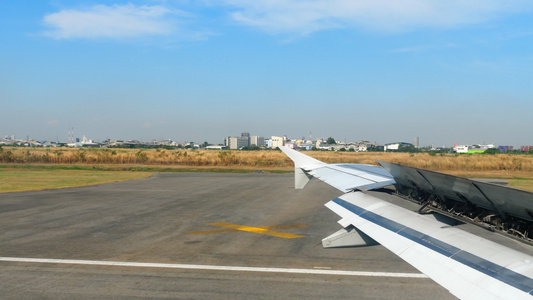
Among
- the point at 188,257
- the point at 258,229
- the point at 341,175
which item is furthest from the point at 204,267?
the point at 258,229

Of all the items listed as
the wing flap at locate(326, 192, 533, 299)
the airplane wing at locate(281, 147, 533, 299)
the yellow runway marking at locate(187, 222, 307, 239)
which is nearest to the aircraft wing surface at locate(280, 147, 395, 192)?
the airplane wing at locate(281, 147, 533, 299)

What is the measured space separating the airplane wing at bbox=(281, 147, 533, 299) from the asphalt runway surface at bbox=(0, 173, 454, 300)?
1658 millimetres

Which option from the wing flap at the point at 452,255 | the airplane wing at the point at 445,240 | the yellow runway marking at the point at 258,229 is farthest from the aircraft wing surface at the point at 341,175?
the yellow runway marking at the point at 258,229

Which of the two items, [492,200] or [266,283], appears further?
[266,283]

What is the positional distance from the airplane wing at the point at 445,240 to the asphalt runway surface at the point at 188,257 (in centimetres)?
166

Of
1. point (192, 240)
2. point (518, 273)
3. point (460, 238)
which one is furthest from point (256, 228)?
point (518, 273)

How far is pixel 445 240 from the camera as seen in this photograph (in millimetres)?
4539

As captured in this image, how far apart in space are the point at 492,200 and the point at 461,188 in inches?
14.1

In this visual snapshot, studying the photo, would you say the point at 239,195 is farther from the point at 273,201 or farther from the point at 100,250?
the point at 100,250

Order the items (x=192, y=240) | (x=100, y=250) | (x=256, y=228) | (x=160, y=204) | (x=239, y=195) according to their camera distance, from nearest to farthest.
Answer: (x=100, y=250) → (x=192, y=240) → (x=256, y=228) → (x=160, y=204) → (x=239, y=195)

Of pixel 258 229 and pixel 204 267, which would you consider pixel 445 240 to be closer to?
pixel 204 267

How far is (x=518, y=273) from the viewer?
351cm

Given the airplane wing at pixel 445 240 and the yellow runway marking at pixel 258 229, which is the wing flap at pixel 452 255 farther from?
the yellow runway marking at pixel 258 229

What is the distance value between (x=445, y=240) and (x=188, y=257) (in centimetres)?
667
